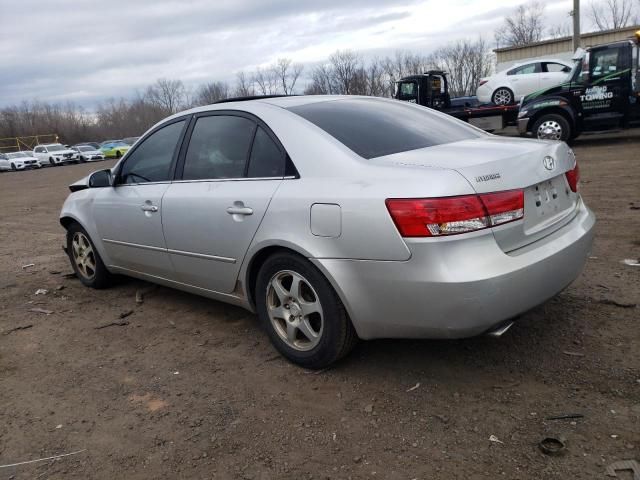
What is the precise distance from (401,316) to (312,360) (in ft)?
2.37

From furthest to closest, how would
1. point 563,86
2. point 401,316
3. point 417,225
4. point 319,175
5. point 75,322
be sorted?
point 563,86 < point 75,322 < point 319,175 < point 401,316 < point 417,225

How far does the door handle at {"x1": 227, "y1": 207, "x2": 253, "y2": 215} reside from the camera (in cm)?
340

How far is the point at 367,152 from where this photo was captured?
315 cm

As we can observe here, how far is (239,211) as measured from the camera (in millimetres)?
3455

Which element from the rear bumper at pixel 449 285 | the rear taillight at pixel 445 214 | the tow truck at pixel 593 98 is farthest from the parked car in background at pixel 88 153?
the rear taillight at pixel 445 214

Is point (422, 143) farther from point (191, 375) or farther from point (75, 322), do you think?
point (75, 322)

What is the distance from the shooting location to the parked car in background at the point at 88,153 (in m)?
41.5

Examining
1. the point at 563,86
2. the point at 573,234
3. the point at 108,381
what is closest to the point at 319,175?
the point at 573,234

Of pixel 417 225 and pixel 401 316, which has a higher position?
pixel 417 225

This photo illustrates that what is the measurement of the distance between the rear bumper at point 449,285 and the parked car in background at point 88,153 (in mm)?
42588

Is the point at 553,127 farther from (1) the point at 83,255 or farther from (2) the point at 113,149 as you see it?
(2) the point at 113,149

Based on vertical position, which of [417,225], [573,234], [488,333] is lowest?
[488,333]

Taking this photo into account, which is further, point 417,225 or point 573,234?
point 573,234

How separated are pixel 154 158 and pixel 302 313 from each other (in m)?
2.02
